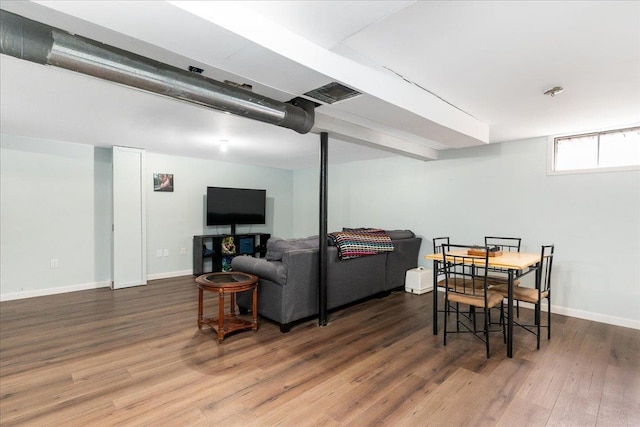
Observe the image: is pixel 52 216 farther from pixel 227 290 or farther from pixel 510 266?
pixel 510 266

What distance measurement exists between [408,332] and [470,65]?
2502mm

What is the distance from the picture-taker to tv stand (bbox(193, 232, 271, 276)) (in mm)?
5816

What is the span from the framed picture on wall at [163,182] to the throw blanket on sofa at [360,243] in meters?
3.43

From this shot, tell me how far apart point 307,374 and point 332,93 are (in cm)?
216

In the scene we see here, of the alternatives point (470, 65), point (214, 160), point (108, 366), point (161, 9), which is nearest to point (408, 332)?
point (470, 65)

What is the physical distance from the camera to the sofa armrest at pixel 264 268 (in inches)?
126

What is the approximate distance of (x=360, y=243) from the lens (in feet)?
13.2

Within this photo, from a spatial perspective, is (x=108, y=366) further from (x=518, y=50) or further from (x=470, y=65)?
(x=518, y=50)

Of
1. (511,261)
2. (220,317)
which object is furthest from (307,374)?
(511,261)

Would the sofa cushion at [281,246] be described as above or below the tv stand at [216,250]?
above

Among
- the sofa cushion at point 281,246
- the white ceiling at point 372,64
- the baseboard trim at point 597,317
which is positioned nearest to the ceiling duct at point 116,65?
the white ceiling at point 372,64

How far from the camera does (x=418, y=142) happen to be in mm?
4582

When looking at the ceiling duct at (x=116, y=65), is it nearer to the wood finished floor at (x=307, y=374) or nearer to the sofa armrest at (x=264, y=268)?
the sofa armrest at (x=264, y=268)

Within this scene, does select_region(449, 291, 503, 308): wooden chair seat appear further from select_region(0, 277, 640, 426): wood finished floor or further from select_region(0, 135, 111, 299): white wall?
select_region(0, 135, 111, 299): white wall
